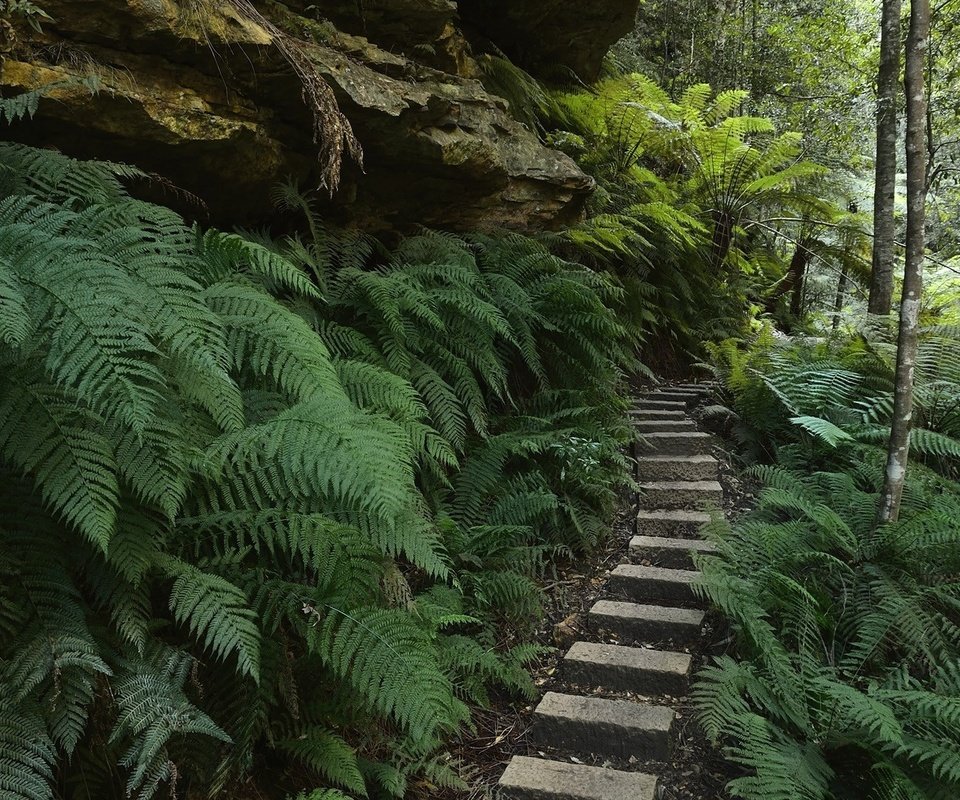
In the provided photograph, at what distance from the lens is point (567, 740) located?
2.71 m

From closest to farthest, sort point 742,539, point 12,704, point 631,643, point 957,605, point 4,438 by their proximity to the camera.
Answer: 1. point 12,704
2. point 4,438
3. point 957,605
4. point 631,643
5. point 742,539

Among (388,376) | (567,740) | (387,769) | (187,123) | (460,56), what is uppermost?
(460,56)

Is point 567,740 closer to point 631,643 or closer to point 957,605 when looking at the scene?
point 631,643

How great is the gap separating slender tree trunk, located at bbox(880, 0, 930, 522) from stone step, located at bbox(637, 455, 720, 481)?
131cm

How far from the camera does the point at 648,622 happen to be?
3.26 metres

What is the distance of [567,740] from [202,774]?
4.94 ft

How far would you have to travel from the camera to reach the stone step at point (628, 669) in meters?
2.90

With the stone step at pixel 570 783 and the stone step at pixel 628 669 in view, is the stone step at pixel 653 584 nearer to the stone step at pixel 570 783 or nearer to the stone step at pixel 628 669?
the stone step at pixel 628 669

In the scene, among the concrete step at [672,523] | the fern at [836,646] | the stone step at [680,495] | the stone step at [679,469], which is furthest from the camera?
the stone step at [679,469]

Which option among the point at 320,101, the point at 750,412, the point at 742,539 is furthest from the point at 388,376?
the point at 750,412

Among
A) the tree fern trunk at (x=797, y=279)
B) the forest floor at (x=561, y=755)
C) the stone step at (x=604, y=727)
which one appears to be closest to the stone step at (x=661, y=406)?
the forest floor at (x=561, y=755)

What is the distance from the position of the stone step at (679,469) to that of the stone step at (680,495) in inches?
6.0

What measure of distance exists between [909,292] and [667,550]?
1.88 metres

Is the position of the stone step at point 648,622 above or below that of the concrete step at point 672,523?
below
